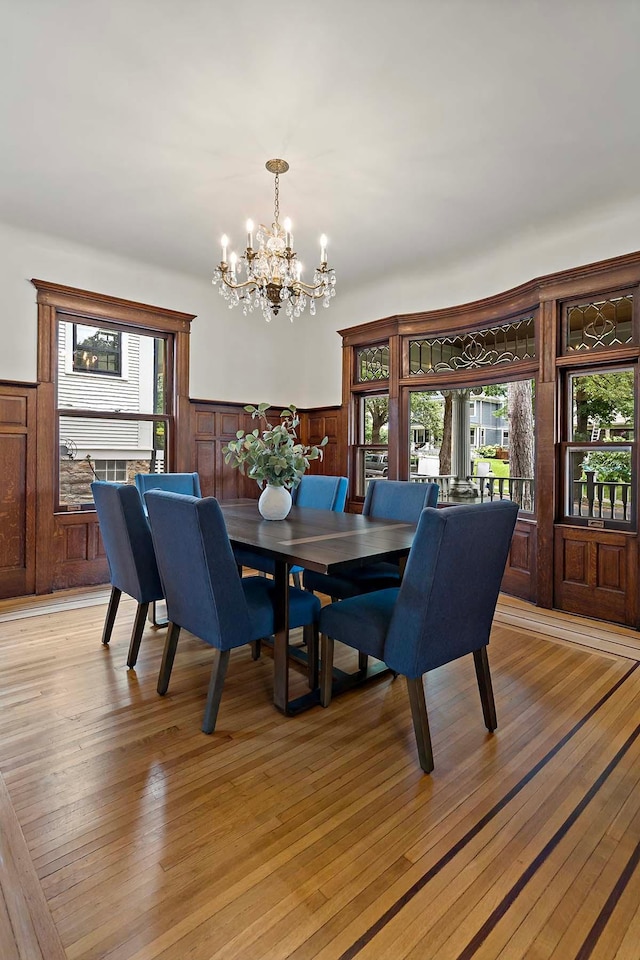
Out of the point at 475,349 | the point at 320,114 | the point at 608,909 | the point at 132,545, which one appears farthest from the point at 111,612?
the point at 475,349

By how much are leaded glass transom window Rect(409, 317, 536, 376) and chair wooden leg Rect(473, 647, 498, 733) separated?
2.83 meters

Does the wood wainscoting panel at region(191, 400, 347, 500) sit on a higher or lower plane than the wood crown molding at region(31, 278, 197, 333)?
lower

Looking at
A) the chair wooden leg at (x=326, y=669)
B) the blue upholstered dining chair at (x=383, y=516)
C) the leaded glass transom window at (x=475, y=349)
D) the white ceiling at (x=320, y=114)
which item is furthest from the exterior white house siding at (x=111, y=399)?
the chair wooden leg at (x=326, y=669)

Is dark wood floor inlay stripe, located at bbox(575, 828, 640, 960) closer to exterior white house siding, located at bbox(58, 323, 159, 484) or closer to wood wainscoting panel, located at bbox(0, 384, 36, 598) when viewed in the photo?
wood wainscoting panel, located at bbox(0, 384, 36, 598)

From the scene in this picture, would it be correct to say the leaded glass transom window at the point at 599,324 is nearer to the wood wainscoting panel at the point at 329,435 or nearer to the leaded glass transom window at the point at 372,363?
the leaded glass transom window at the point at 372,363

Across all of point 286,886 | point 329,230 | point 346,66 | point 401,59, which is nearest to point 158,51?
point 346,66

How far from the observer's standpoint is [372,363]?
17.9 feet

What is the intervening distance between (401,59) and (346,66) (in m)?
0.24

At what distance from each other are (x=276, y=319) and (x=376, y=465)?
2064 mm

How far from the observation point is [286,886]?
1.43 metres

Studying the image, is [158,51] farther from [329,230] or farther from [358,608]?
[358,608]

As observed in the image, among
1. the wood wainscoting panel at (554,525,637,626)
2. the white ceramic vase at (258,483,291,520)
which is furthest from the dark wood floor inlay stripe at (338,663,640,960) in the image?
the white ceramic vase at (258,483,291,520)

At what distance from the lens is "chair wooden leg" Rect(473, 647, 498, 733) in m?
2.20

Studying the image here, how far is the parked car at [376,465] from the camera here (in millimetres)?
5418
